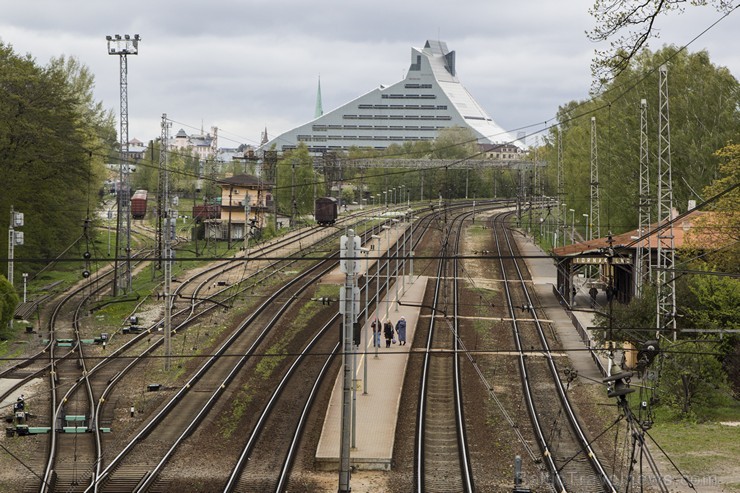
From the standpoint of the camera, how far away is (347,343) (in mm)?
20859

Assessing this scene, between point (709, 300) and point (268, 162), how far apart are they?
4942cm

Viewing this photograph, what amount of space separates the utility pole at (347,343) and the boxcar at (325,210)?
155 feet

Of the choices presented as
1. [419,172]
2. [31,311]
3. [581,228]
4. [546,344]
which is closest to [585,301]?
[546,344]

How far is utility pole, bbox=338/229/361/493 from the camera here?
2001 cm

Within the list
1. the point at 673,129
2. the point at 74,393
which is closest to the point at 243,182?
the point at 673,129

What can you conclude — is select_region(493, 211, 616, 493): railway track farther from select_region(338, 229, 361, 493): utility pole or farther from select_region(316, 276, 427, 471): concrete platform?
select_region(316, 276, 427, 471): concrete platform

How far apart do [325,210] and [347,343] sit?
4967 cm

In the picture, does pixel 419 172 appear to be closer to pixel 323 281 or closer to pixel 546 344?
pixel 323 281

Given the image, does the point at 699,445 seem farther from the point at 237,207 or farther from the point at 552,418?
the point at 237,207

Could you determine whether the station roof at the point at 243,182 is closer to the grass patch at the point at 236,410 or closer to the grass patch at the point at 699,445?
the grass patch at the point at 236,410

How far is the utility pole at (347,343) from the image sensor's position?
2001 cm

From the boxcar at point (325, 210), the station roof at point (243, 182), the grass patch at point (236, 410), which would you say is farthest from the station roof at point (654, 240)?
the station roof at point (243, 182)

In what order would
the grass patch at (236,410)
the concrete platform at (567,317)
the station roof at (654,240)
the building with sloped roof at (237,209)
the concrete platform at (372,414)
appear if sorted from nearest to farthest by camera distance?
the concrete platform at (372,414) < the grass patch at (236,410) < the concrete platform at (567,317) < the station roof at (654,240) < the building with sloped roof at (237,209)

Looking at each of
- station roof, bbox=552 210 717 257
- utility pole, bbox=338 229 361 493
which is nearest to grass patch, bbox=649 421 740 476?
utility pole, bbox=338 229 361 493
